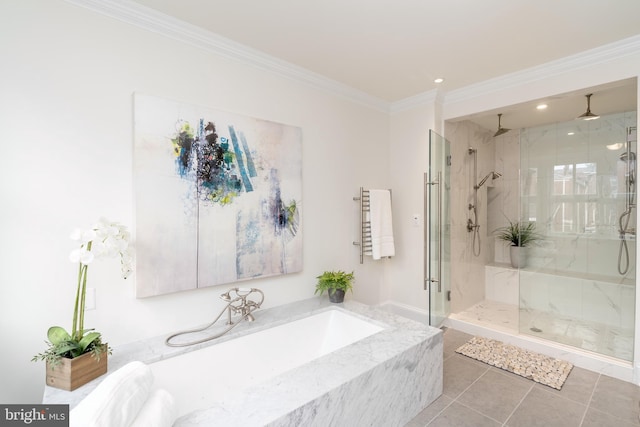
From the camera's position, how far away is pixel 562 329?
2988 millimetres

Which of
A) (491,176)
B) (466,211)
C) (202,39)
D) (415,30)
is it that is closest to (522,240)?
(466,211)

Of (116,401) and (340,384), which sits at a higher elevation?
(116,401)

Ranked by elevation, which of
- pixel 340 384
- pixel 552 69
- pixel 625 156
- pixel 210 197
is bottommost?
pixel 340 384

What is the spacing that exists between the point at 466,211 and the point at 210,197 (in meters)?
3.23

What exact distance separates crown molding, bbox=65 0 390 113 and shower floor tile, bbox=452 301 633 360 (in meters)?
2.99

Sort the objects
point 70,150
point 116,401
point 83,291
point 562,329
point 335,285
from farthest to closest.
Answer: point 562,329
point 335,285
point 70,150
point 83,291
point 116,401

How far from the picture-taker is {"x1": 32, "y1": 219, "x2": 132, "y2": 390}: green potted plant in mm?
1398

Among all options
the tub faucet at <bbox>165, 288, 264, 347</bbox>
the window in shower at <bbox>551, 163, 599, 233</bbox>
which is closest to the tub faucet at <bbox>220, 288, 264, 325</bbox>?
the tub faucet at <bbox>165, 288, 264, 347</bbox>

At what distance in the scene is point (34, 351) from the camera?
157 centimetres

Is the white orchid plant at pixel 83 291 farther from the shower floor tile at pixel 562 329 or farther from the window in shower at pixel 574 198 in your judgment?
the window in shower at pixel 574 198

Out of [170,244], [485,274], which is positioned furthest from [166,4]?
[485,274]

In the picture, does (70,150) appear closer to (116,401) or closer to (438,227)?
(116,401)

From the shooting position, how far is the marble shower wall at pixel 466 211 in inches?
143

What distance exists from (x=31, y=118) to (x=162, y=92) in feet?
2.24
